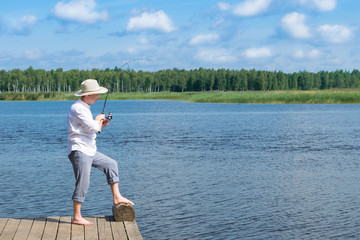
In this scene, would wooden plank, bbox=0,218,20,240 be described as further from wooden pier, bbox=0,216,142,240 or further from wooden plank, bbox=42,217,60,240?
wooden plank, bbox=42,217,60,240

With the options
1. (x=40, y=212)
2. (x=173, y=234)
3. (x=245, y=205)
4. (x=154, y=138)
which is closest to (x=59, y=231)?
(x=173, y=234)

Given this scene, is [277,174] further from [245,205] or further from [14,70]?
[14,70]

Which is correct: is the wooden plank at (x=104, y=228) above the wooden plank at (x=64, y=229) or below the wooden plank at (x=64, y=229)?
above

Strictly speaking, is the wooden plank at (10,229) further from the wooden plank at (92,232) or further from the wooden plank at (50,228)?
the wooden plank at (92,232)

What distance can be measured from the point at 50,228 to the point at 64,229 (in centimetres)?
19

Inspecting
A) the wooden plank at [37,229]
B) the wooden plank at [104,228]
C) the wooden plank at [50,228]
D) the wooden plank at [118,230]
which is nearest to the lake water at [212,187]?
the wooden plank at [104,228]

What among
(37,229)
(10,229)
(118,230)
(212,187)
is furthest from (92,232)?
(212,187)

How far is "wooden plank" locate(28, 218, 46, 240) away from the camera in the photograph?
6.29 m

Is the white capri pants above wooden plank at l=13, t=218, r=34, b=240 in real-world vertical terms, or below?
above

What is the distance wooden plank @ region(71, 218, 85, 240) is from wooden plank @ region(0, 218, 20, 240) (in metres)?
Result: 0.74

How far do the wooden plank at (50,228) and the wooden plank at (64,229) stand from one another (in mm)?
51

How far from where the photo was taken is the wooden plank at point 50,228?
6275mm

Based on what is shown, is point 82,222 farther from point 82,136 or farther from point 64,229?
point 82,136

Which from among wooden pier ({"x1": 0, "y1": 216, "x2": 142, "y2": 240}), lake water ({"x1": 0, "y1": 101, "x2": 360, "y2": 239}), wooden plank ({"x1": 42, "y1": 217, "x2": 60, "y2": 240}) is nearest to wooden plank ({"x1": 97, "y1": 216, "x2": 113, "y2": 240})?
wooden pier ({"x1": 0, "y1": 216, "x2": 142, "y2": 240})
